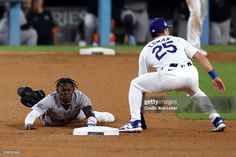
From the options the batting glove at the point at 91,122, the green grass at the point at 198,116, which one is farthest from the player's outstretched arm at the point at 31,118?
the green grass at the point at 198,116

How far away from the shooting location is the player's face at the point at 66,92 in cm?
1013

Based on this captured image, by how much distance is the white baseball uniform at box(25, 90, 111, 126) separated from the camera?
10.2 m

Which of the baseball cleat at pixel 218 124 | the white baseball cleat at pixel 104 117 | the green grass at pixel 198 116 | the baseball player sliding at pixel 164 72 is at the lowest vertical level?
the green grass at pixel 198 116

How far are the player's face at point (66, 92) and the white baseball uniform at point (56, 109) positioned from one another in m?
0.09

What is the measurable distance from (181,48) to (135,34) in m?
14.1

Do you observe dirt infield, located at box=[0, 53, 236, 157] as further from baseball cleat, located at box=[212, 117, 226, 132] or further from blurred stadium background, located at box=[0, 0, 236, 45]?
blurred stadium background, located at box=[0, 0, 236, 45]

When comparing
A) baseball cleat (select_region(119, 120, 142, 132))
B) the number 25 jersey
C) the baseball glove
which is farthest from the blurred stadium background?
baseball cleat (select_region(119, 120, 142, 132))

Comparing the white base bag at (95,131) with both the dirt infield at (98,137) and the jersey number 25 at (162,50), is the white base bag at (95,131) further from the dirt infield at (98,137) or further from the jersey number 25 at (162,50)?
the jersey number 25 at (162,50)

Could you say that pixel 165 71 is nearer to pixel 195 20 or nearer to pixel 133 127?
pixel 133 127

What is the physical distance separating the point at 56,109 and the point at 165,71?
140cm

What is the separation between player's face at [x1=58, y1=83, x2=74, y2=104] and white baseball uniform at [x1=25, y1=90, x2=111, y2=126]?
9cm

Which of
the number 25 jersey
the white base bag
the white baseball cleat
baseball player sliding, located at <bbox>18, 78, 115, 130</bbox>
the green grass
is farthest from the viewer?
the green grass

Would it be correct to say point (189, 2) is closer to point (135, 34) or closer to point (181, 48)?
point (181, 48)

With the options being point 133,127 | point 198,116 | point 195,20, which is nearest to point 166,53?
point 133,127
